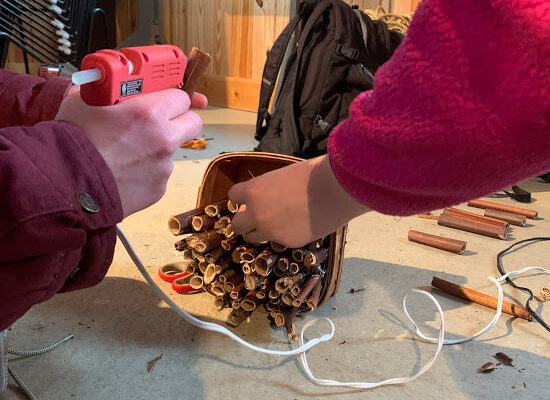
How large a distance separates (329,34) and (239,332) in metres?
1.10

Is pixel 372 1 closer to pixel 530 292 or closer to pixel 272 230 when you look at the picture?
pixel 530 292

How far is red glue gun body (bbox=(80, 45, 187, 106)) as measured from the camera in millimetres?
565

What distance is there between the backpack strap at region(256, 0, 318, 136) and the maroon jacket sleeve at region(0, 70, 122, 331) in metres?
1.29

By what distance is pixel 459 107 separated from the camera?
404mm

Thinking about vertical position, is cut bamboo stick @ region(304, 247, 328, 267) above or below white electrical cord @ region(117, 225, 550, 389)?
above

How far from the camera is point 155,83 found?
26.3 inches

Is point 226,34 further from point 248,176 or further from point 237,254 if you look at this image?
point 237,254

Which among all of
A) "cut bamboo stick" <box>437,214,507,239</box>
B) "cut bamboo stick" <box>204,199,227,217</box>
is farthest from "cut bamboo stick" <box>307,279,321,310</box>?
"cut bamboo stick" <box>437,214,507,239</box>

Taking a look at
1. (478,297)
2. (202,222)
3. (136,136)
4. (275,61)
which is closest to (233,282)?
(202,222)

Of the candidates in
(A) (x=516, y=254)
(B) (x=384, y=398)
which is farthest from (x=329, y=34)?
(B) (x=384, y=398)

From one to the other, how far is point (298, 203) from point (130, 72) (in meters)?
0.26

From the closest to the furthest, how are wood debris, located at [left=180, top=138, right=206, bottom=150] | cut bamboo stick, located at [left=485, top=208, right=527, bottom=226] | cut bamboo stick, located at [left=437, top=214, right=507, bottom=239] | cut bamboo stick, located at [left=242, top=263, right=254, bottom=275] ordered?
1. cut bamboo stick, located at [left=242, top=263, right=254, bottom=275]
2. cut bamboo stick, located at [left=437, top=214, right=507, bottom=239]
3. cut bamboo stick, located at [left=485, top=208, right=527, bottom=226]
4. wood debris, located at [left=180, top=138, right=206, bottom=150]

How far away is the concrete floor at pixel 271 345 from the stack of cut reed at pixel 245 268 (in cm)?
4

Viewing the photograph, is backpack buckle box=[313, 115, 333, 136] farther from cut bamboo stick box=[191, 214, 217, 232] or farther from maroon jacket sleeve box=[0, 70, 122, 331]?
maroon jacket sleeve box=[0, 70, 122, 331]
